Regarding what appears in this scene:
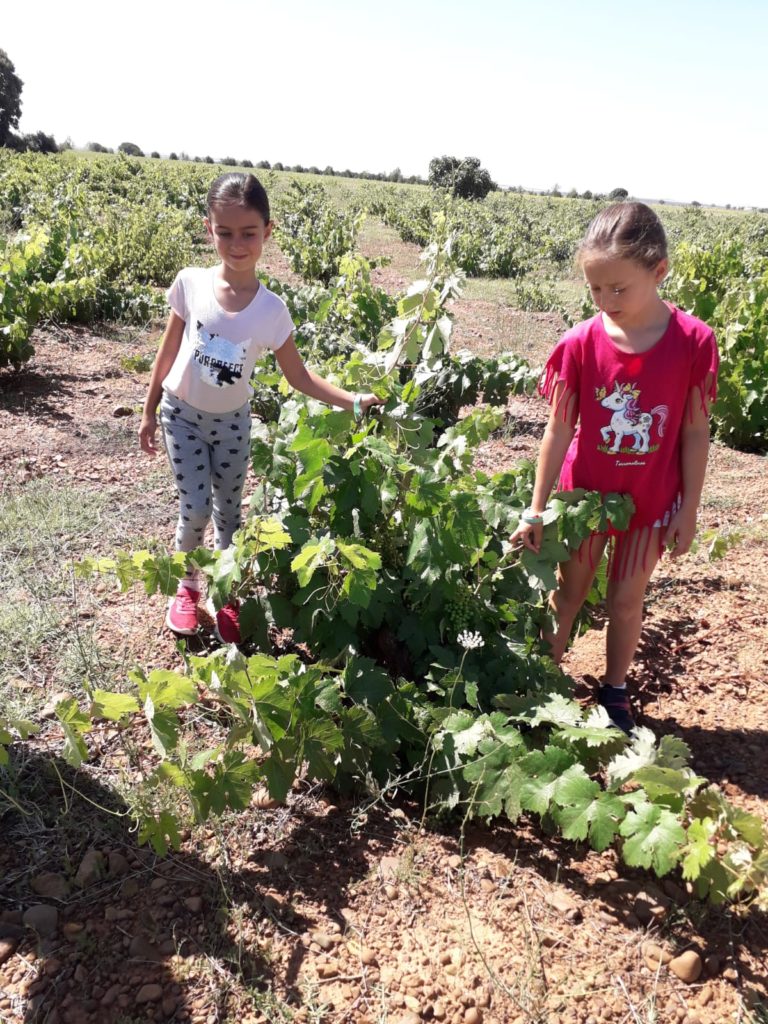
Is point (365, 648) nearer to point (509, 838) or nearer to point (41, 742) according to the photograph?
point (509, 838)

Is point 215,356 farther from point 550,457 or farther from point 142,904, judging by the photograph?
point 142,904

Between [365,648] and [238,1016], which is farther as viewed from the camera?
[365,648]

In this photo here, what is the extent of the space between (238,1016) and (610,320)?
6.29 ft

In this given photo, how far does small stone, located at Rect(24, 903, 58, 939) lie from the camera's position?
168cm

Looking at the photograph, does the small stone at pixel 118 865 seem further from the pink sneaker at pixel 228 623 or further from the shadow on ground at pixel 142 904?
the pink sneaker at pixel 228 623

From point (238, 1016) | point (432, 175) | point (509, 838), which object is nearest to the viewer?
point (238, 1016)

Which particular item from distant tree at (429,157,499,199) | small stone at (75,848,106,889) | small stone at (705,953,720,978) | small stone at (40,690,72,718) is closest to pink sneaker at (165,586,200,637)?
small stone at (40,690,72,718)

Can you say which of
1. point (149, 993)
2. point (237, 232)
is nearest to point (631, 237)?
point (237, 232)

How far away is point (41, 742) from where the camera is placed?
2246mm

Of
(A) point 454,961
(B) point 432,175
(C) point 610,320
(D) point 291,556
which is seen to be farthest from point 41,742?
(B) point 432,175

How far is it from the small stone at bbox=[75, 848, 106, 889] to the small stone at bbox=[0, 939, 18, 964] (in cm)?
17

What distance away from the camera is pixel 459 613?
87.9 inches

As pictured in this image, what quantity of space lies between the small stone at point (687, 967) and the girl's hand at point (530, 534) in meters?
1.04

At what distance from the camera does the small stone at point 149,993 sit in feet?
5.02
